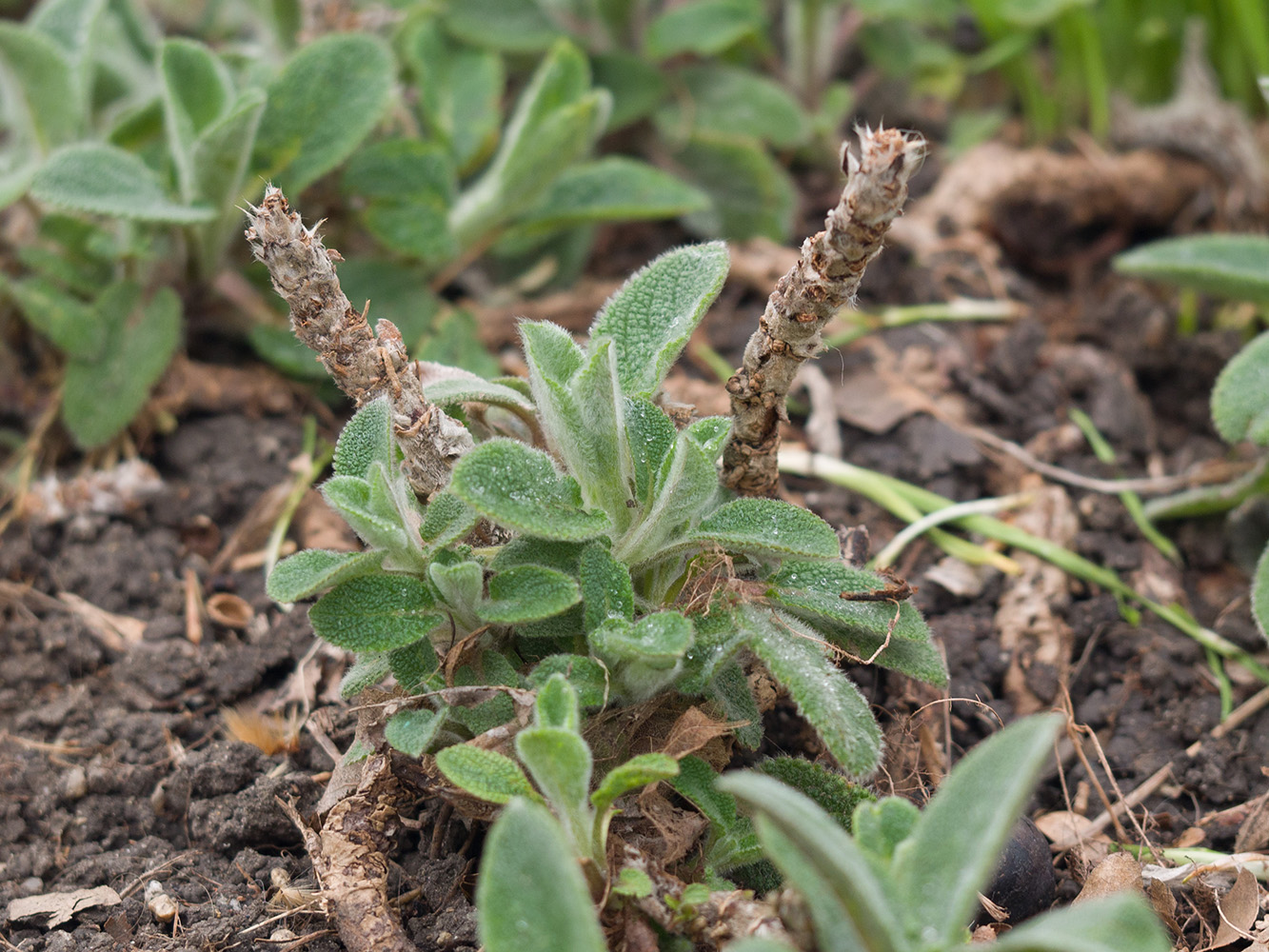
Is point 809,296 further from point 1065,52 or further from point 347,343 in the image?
point 1065,52

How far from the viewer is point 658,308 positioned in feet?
4.92

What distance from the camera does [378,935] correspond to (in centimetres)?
130

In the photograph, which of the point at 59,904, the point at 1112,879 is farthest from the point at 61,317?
the point at 1112,879

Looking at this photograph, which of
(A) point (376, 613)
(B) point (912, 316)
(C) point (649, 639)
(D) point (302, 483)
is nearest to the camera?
(C) point (649, 639)

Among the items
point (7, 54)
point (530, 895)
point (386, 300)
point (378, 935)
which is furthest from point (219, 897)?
point (7, 54)

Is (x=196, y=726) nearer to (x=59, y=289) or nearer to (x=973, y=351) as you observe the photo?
(x=59, y=289)


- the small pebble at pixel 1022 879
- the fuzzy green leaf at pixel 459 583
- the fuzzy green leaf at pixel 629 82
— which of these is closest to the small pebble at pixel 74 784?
the fuzzy green leaf at pixel 459 583

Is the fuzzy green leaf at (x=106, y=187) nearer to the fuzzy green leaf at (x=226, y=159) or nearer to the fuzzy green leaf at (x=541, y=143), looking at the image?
the fuzzy green leaf at (x=226, y=159)

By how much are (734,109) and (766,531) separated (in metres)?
1.76

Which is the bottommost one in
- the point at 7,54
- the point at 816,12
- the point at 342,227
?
the point at 342,227

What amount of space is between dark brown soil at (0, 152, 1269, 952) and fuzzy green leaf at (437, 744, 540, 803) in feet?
0.84

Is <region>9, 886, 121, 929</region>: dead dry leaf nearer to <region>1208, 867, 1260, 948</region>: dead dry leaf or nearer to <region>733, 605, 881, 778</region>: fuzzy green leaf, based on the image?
<region>733, 605, 881, 778</region>: fuzzy green leaf

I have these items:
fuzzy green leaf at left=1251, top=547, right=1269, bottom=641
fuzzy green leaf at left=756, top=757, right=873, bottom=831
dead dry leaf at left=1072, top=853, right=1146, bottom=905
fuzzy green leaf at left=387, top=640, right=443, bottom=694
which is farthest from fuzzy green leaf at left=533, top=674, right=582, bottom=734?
fuzzy green leaf at left=1251, top=547, right=1269, bottom=641

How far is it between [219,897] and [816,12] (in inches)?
97.6
